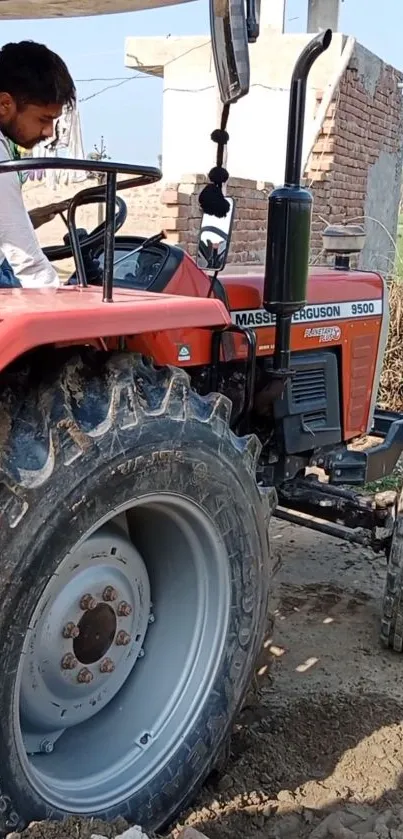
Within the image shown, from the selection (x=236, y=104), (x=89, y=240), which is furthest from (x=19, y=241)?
(x=236, y=104)

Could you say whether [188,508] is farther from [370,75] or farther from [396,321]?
[370,75]

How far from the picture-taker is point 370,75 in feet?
35.0

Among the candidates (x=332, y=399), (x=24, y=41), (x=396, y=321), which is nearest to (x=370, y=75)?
(x=396, y=321)

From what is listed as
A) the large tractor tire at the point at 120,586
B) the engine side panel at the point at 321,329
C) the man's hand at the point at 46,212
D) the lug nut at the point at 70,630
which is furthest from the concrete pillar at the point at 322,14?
the lug nut at the point at 70,630

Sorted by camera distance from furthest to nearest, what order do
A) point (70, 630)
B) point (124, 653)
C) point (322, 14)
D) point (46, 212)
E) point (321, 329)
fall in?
point (322, 14), point (321, 329), point (46, 212), point (124, 653), point (70, 630)

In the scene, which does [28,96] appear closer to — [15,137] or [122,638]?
[15,137]

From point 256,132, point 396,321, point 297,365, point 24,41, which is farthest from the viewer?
point 256,132

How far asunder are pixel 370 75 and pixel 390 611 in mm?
8756

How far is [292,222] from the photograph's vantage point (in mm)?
2605

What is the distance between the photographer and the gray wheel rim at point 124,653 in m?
2.07

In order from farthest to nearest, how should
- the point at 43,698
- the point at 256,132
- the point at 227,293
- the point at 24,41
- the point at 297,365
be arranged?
the point at 256,132
the point at 297,365
the point at 227,293
the point at 24,41
the point at 43,698

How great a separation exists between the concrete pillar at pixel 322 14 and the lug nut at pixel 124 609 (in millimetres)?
10785

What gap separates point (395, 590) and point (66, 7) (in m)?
2.28

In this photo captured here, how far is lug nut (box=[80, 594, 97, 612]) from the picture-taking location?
208 centimetres
